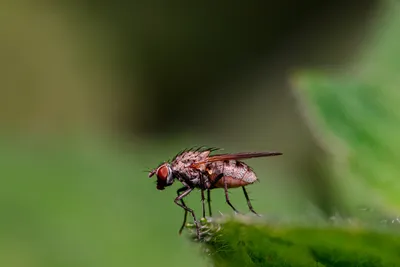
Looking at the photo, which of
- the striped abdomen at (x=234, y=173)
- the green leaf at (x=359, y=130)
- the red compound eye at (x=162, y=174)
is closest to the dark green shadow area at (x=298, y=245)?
the green leaf at (x=359, y=130)

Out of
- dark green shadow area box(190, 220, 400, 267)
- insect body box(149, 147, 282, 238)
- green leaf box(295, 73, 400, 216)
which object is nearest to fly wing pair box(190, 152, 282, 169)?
insect body box(149, 147, 282, 238)

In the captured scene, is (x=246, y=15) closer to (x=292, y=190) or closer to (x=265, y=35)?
(x=265, y=35)

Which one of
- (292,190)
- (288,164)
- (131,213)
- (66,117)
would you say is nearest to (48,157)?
(131,213)

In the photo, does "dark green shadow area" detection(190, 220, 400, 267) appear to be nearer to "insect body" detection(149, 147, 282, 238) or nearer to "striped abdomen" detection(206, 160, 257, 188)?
"insect body" detection(149, 147, 282, 238)

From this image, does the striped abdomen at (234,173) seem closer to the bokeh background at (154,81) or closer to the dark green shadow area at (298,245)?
the dark green shadow area at (298,245)

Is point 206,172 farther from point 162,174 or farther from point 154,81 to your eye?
point 154,81

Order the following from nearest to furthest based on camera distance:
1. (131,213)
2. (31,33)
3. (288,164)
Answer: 1. (131,213)
2. (288,164)
3. (31,33)

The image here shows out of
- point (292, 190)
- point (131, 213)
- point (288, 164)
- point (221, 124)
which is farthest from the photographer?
point (221, 124)
